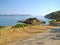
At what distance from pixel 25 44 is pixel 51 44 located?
6.61 feet

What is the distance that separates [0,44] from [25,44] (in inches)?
75.8

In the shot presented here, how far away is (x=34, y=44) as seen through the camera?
13.1 meters

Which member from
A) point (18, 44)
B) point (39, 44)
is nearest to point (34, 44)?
point (39, 44)

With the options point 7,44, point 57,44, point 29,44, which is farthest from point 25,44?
point 57,44

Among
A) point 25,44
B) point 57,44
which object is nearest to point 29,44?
point 25,44

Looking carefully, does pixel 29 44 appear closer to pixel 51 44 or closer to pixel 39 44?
pixel 39 44

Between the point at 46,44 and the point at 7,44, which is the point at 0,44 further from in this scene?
the point at 46,44

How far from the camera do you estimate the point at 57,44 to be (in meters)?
13.1

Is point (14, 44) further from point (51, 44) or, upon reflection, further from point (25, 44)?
point (51, 44)

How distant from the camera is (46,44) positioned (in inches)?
514

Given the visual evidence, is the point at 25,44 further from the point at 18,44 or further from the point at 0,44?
the point at 0,44

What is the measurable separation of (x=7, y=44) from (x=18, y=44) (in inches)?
34.1

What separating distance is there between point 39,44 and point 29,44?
78cm

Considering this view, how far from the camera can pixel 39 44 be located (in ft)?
43.0
